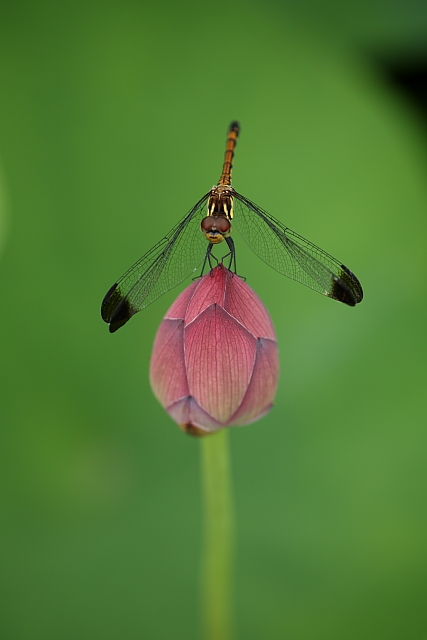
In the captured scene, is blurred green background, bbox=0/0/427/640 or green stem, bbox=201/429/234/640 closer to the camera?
green stem, bbox=201/429/234/640

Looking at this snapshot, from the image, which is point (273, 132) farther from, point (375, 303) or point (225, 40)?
point (375, 303)

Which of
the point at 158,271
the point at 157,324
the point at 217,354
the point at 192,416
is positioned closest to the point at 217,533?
the point at 192,416

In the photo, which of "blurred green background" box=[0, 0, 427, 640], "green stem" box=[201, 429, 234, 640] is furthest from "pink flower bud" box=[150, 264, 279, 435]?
"blurred green background" box=[0, 0, 427, 640]

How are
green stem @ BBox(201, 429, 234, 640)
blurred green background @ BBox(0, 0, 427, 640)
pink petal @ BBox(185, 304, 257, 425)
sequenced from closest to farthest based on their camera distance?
pink petal @ BBox(185, 304, 257, 425) → green stem @ BBox(201, 429, 234, 640) → blurred green background @ BBox(0, 0, 427, 640)

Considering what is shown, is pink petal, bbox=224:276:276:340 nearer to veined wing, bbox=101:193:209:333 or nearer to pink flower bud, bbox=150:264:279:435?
pink flower bud, bbox=150:264:279:435

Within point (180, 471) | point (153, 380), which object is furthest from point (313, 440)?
point (153, 380)

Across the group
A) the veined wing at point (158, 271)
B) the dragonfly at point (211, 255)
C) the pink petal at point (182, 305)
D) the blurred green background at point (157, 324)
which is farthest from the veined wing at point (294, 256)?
the blurred green background at point (157, 324)

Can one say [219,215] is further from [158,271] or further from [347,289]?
[347,289]
